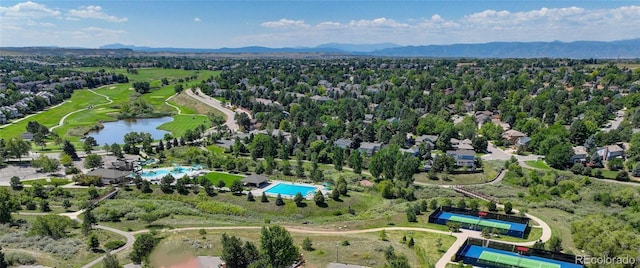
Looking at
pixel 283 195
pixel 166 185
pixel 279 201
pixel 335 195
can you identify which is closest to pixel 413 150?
pixel 335 195

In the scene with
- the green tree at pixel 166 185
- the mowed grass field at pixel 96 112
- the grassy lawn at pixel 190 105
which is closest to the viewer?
the green tree at pixel 166 185

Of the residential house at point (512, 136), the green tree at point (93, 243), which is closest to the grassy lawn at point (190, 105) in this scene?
the residential house at point (512, 136)

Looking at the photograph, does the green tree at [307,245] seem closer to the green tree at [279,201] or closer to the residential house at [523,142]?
the green tree at [279,201]

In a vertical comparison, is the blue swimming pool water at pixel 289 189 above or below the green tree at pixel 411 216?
below

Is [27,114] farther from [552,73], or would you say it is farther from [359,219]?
[552,73]

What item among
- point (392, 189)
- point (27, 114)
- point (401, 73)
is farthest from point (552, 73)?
point (27, 114)

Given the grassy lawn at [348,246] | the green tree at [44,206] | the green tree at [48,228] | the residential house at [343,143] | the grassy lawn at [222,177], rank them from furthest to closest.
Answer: the residential house at [343,143], the grassy lawn at [222,177], the green tree at [44,206], the green tree at [48,228], the grassy lawn at [348,246]

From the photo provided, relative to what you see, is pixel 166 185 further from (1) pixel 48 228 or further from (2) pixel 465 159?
(2) pixel 465 159
